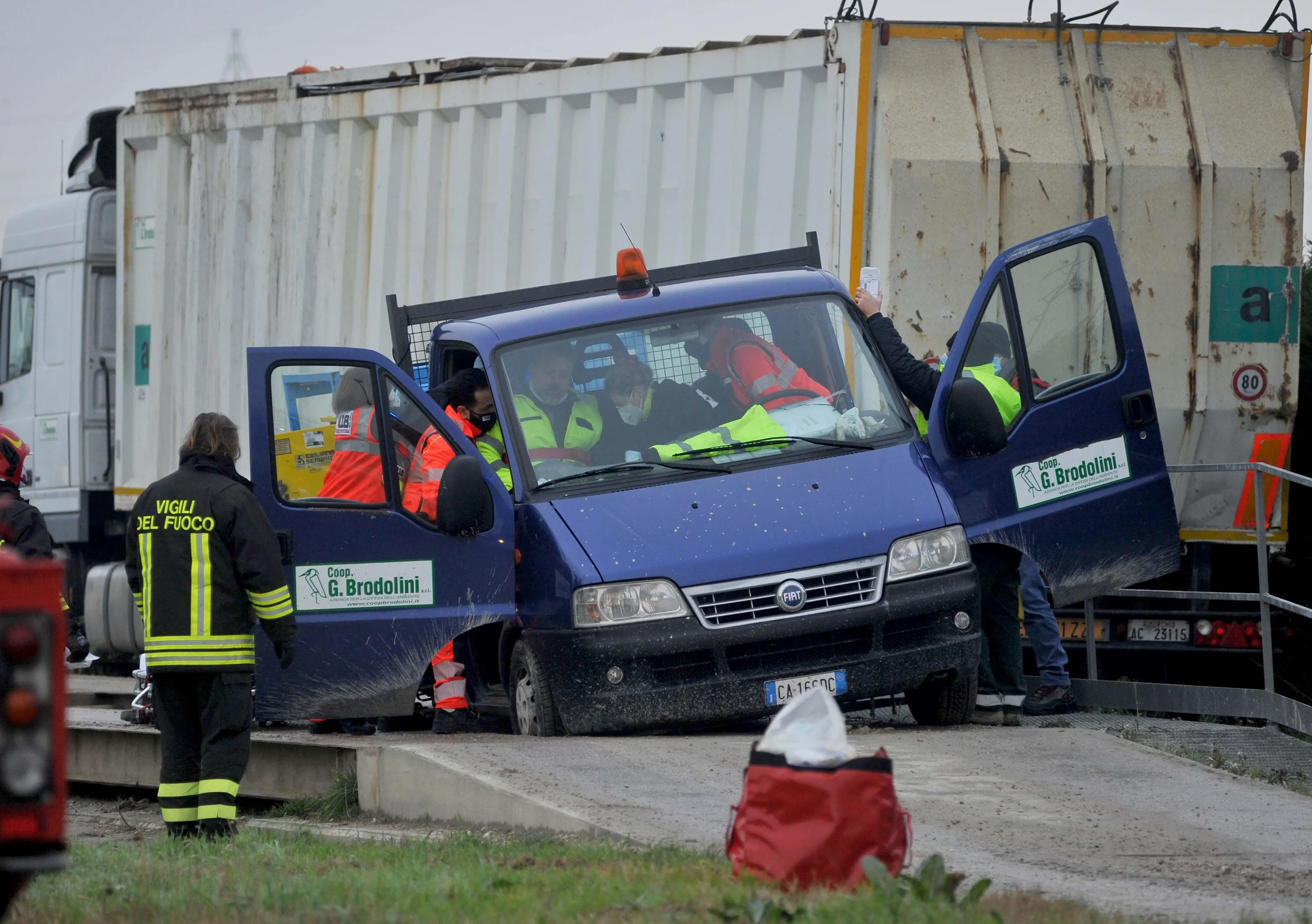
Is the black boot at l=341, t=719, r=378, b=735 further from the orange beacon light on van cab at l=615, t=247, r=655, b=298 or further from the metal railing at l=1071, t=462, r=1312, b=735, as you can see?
the metal railing at l=1071, t=462, r=1312, b=735

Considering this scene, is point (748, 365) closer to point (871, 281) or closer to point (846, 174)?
point (871, 281)

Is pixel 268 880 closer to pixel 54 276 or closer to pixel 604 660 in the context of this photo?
pixel 604 660

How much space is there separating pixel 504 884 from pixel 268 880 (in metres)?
0.70

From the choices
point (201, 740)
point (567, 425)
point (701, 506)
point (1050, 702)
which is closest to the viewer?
point (201, 740)

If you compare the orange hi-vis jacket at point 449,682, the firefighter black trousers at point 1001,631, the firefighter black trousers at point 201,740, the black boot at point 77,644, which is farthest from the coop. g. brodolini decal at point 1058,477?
the black boot at point 77,644

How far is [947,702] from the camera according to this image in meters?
7.93

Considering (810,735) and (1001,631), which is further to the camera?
(1001,631)

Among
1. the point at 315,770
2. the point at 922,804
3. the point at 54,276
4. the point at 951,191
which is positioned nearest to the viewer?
the point at 922,804

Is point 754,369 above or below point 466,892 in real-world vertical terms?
above

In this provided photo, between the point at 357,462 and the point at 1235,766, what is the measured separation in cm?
384

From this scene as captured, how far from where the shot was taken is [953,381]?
807cm

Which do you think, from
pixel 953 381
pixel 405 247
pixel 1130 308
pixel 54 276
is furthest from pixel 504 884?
pixel 54 276

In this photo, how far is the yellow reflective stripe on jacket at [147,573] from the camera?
22.7ft

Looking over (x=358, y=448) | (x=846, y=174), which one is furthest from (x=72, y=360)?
(x=358, y=448)
